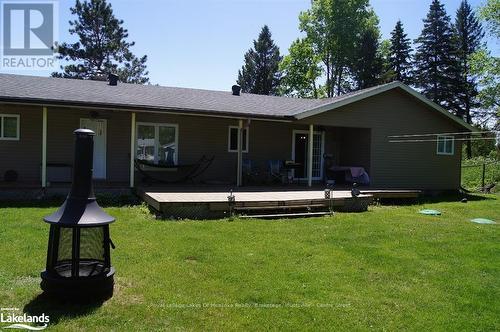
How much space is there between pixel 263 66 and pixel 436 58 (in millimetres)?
14688

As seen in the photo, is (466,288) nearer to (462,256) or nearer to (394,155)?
(462,256)

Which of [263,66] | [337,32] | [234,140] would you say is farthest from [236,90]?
[263,66]

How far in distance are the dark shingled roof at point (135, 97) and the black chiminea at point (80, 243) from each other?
21.3 ft

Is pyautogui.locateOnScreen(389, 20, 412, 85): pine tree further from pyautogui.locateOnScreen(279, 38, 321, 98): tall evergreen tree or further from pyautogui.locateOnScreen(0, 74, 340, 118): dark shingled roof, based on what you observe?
pyautogui.locateOnScreen(0, 74, 340, 118): dark shingled roof

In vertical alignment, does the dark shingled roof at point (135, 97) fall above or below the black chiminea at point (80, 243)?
above

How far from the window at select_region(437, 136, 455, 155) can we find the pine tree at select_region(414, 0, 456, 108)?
2020cm

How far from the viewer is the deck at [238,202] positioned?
26.7 feet

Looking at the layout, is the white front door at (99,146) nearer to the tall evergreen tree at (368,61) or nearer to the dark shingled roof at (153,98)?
the dark shingled roof at (153,98)

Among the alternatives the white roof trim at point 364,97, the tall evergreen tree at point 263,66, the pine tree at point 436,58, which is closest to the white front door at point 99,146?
the white roof trim at point 364,97

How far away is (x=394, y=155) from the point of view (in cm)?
1423

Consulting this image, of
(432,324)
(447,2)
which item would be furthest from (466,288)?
(447,2)

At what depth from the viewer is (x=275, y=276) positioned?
187 inches

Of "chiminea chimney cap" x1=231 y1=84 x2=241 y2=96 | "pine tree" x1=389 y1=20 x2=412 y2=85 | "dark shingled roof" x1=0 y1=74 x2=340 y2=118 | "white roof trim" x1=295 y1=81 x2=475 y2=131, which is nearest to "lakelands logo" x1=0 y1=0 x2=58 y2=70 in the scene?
"dark shingled roof" x1=0 y1=74 x2=340 y2=118

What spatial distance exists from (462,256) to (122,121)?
9374 millimetres
